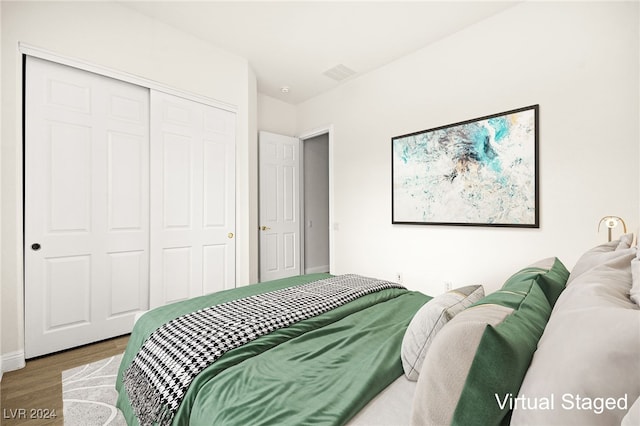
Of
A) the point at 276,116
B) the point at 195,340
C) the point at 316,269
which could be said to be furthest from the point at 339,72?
the point at 195,340

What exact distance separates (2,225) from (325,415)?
2.74 m

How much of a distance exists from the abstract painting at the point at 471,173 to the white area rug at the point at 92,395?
2940mm

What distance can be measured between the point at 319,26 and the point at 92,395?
3.48 meters

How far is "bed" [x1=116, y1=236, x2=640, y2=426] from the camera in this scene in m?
0.48

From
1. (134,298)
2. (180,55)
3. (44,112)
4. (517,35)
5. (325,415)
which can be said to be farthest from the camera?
(180,55)

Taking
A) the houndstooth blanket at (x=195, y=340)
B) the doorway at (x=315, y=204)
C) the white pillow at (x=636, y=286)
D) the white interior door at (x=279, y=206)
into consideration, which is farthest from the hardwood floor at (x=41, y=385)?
the doorway at (x=315, y=204)

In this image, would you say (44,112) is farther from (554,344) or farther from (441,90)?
(441,90)

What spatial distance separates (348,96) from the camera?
4004mm

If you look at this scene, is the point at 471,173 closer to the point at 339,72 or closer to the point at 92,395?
the point at 339,72

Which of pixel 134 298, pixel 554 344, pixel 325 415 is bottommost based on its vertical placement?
pixel 134 298

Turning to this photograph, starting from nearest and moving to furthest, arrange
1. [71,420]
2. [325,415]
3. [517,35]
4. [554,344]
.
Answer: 1. [554,344]
2. [325,415]
3. [71,420]
4. [517,35]

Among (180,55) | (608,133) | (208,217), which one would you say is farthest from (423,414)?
(180,55)

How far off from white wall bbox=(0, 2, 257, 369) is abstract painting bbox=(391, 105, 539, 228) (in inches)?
72.5

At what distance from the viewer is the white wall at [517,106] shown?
2.14 m
